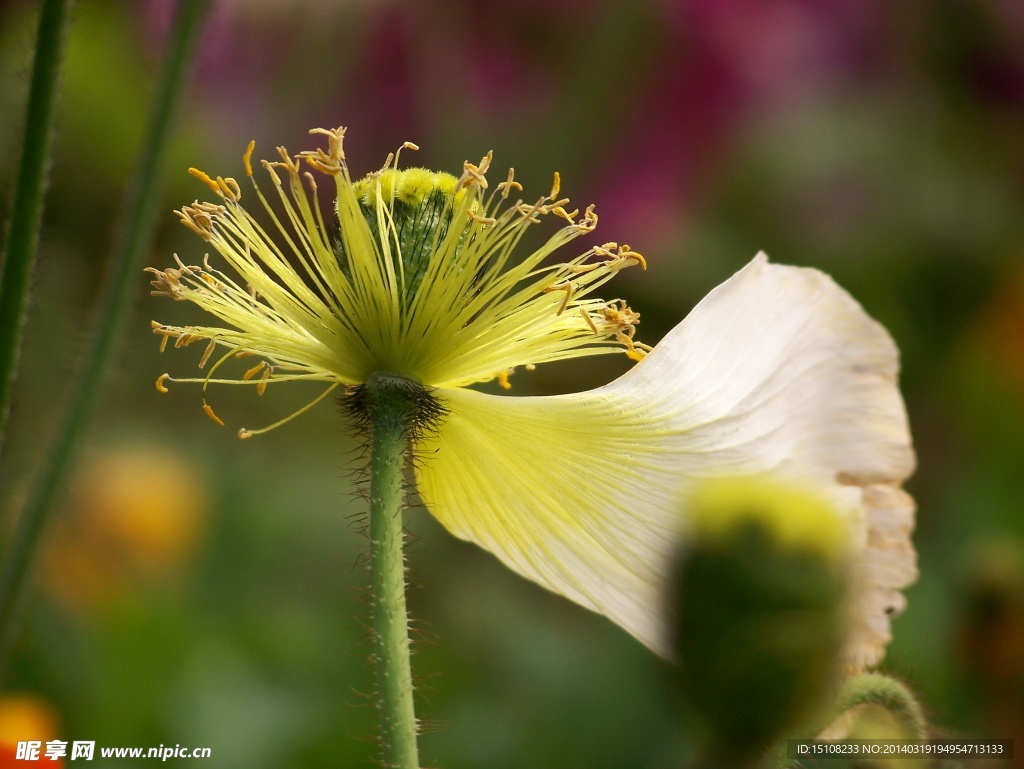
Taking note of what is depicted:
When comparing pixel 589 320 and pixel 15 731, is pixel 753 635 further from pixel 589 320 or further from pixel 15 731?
pixel 15 731

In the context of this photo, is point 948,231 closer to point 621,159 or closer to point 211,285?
point 621,159

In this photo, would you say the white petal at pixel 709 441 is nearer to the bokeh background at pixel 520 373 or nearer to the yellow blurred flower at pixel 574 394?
the yellow blurred flower at pixel 574 394

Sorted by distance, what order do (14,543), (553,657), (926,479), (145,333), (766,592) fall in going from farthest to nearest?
Answer: 1. (926,479)
2. (145,333)
3. (553,657)
4. (14,543)
5. (766,592)

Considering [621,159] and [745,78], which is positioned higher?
[745,78]

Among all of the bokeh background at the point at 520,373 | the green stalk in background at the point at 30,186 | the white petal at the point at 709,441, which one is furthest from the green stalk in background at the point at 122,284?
the bokeh background at the point at 520,373

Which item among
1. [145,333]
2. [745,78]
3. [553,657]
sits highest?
[745,78]

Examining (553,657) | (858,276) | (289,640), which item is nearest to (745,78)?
(858,276)

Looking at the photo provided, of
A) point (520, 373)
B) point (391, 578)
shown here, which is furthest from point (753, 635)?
point (520, 373)
